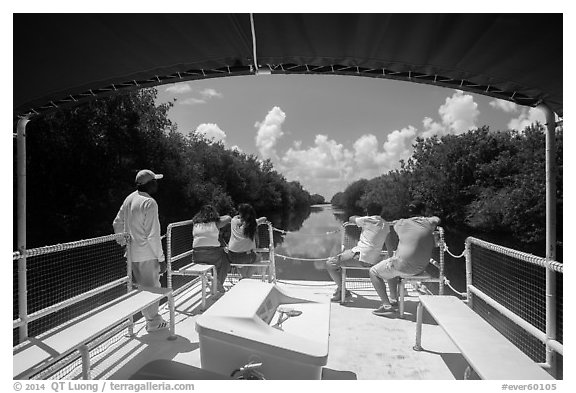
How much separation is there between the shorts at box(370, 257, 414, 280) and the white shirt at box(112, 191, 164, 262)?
8.86 feet

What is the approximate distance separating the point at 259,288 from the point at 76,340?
145 centimetres

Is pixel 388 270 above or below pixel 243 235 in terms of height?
below

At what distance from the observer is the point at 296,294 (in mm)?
3547

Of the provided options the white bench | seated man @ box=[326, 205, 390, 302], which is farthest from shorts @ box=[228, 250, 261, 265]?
the white bench

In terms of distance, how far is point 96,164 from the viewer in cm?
1923

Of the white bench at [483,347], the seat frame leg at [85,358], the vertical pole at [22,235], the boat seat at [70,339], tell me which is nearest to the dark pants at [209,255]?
the boat seat at [70,339]

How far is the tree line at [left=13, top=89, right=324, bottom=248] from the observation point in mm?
17109

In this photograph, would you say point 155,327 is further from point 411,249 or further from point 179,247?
point 179,247

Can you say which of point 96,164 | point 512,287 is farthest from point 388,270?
point 96,164

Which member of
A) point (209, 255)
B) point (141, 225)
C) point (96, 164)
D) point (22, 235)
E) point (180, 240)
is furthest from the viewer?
point (96, 164)

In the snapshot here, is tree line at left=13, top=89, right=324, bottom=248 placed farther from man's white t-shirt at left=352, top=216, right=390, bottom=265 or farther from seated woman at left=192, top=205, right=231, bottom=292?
man's white t-shirt at left=352, top=216, right=390, bottom=265

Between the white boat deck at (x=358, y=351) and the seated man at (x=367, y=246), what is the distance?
0.69 meters

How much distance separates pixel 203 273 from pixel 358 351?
238cm
